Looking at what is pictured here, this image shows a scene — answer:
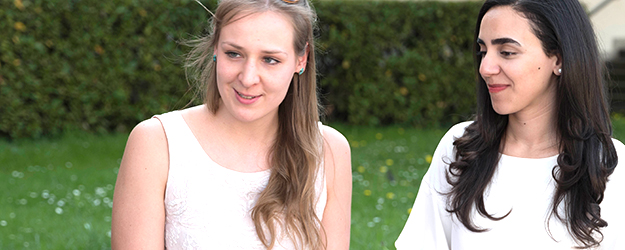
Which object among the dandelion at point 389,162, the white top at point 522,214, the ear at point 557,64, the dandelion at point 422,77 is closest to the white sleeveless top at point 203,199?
the white top at point 522,214

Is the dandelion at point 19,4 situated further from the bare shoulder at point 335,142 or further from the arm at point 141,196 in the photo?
the bare shoulder at point 335,142

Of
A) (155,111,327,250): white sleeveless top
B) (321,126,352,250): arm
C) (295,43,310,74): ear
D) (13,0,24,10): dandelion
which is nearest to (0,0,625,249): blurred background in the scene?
(13,0,24,10): dandelion

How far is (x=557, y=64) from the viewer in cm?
238

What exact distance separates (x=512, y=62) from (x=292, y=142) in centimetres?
90

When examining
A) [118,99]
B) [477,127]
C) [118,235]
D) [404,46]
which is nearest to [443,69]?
[404,46]

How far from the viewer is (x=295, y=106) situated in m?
2.73

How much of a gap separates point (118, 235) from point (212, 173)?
409 millimetres

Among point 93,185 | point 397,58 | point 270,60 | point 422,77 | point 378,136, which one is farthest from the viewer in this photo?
point 422,77

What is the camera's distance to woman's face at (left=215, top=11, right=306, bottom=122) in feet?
7.88

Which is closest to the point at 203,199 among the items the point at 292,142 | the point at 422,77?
the point at 292,142

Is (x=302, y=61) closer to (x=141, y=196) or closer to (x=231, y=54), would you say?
(x=231, y=54)

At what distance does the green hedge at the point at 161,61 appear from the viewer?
762cm

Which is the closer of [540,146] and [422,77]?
[540,146]

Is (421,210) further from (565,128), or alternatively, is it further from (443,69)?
(443,69)
